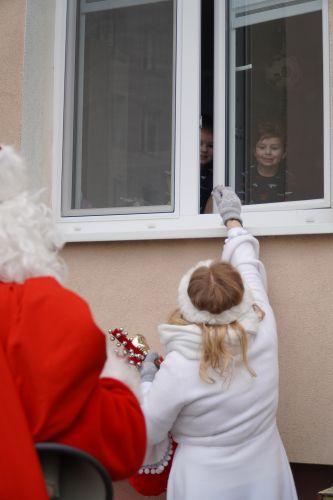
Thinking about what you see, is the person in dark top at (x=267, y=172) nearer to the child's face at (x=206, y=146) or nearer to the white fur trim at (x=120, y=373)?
the child's face at (x=206, y=146)

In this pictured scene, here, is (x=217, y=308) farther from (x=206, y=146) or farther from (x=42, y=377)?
(x=206, y=146)

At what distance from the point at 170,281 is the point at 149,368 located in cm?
71

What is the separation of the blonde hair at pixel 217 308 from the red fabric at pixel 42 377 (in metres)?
0.99

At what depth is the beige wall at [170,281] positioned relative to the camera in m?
3.41

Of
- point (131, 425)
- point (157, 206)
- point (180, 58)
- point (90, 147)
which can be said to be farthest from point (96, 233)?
point (131, 425)

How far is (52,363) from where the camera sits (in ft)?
5.52

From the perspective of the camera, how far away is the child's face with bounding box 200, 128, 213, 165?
406 centimetres

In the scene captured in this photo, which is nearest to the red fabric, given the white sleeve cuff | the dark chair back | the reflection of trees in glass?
the dark chair back

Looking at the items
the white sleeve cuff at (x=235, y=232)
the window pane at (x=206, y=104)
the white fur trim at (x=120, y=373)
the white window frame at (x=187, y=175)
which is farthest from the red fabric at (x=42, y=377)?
the window pane at (x=206, y=104)

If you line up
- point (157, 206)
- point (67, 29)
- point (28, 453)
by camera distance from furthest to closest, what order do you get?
point (67, 29), point (157, 206), point (28, 453)

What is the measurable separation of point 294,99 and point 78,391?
257 cm

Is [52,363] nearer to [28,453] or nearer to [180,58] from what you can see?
[28,453]

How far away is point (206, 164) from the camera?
410 cm

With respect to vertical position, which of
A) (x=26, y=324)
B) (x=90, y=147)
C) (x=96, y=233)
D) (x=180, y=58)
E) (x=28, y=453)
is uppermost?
(x=180, y=58)
